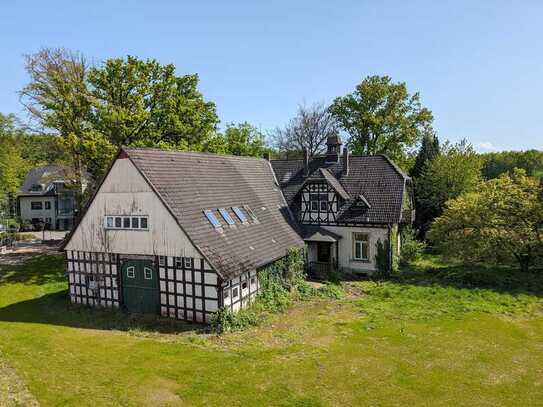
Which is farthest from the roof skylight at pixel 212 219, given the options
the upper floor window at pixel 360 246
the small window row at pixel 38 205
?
the small window row at pixel 38 205

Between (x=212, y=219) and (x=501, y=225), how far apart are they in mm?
18452

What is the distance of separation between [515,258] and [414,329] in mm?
13247

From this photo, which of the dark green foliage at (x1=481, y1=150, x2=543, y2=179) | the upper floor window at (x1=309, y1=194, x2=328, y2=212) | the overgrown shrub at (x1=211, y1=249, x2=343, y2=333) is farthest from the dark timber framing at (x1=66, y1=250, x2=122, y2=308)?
the dark green foliage at (x1=481, y1=150, x2=543, y2=179)

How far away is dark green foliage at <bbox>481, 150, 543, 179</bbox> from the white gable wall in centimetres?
6870

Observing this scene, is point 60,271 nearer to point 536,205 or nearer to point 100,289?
point 100,289

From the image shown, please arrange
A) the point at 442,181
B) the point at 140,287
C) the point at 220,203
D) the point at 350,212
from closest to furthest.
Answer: the point at 140,287
the point at 220,203
the point at 350,212
the point at 442,181

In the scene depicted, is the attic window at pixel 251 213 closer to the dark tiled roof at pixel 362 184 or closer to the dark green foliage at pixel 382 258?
the dark tiled roof at pixel 362 184

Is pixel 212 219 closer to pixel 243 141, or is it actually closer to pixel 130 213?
pixel 130 213

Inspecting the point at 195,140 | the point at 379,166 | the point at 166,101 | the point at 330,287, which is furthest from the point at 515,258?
the point at 166,101

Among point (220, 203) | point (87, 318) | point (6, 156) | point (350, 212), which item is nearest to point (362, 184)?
point (350, 212)

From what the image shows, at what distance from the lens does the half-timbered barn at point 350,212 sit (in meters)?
26.3

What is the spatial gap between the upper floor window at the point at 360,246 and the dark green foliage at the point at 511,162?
5529cm

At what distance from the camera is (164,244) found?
1814 cm

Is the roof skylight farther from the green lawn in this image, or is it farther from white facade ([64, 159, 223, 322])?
the green lawn
